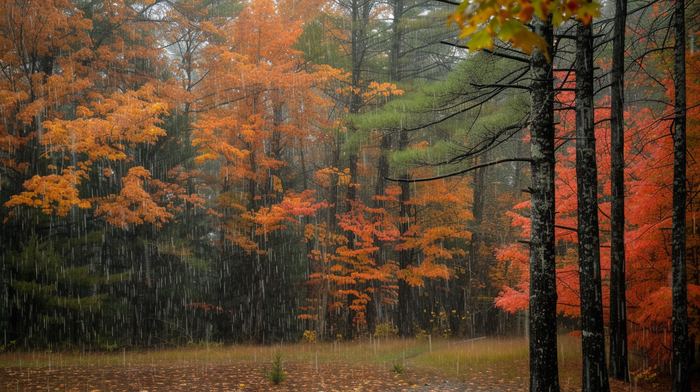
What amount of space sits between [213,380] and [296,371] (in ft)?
→ 6.59

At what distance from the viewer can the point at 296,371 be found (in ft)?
33.3

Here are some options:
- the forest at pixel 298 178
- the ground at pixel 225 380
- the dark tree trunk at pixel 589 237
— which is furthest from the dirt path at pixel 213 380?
the forest at pixel 298 178

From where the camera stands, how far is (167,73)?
18.1 metres

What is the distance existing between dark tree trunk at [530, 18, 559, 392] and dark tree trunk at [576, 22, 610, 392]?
1518 mm

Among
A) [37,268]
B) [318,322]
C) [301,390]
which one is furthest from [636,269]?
[37,268]

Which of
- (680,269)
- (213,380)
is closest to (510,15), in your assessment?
(680,269)

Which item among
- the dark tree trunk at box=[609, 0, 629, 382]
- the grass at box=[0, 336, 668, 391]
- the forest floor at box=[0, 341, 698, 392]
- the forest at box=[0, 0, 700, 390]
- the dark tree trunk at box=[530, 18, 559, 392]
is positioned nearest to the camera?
the dark tree trunk at box=[530, 18, 559, 392]

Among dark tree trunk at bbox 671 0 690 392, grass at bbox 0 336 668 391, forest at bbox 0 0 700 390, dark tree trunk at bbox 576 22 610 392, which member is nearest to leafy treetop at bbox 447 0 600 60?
forest at bbox 0 0 700 390

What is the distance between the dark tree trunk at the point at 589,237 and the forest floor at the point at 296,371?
2.01m

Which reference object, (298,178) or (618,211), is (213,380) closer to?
(618,211)

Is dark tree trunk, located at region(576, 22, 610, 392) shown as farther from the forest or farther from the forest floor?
the forest floor

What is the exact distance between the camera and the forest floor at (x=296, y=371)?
8234 mm

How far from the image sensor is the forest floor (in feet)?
27.0

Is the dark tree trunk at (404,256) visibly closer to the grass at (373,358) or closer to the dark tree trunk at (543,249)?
the grass at (373,358)
